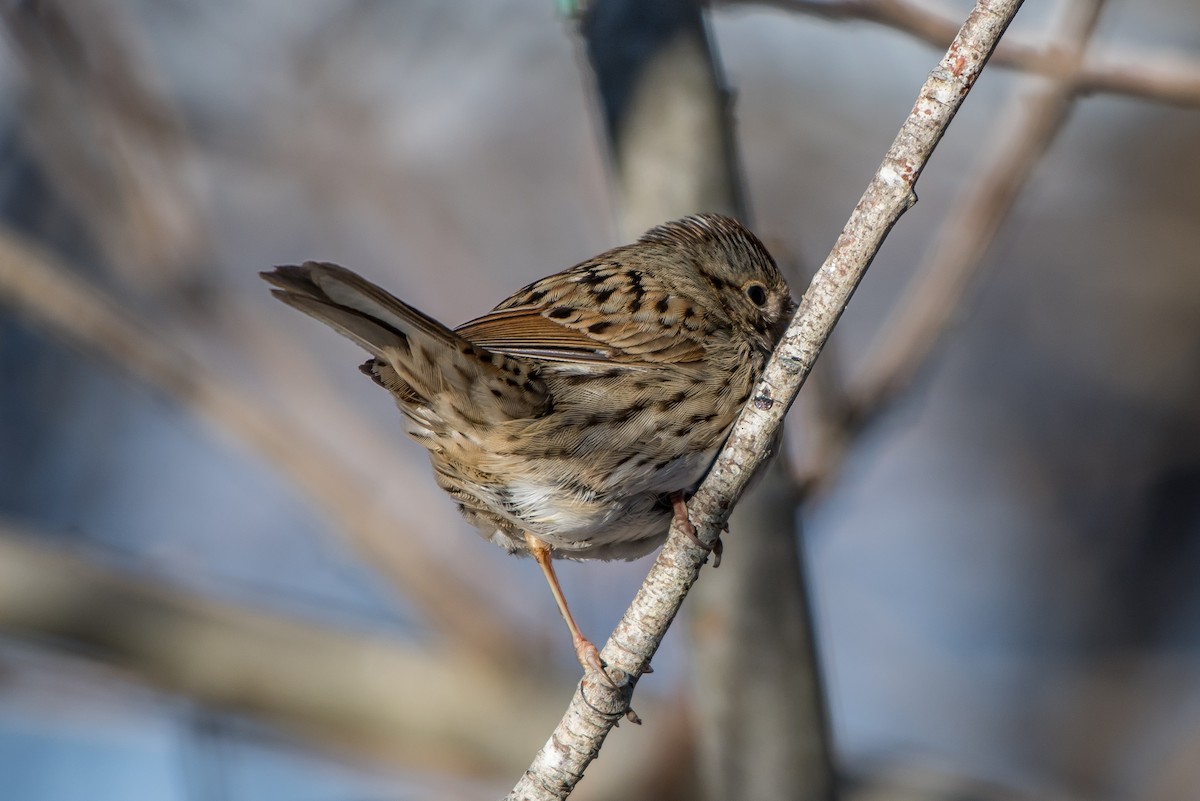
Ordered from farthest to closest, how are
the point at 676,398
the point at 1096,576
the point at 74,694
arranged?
the point at 1096,576 → the point at 74,694 → the point at 676,398

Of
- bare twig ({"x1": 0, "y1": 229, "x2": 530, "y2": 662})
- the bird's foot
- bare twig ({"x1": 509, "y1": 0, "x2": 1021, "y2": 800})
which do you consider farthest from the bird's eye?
bare twig ({"x1": 0, "y1": 229, "x2": 530, "y2": 662})

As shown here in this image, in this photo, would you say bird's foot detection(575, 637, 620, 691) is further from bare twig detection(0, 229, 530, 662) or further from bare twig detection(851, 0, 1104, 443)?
bare twig detection(0, 229, 530, 662)

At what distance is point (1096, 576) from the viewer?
22.4 ft

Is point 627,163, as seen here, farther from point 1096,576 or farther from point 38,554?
point 1096,576

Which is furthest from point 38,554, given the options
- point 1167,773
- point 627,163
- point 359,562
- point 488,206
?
point 1167,773

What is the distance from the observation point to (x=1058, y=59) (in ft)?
11.4

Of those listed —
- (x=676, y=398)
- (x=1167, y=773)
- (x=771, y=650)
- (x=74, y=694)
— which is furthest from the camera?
(x=1167, y=773)

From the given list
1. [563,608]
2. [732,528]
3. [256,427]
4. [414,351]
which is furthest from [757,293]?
[256,427]

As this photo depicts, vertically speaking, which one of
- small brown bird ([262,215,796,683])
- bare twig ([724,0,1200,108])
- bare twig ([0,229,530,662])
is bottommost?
small brown bird ([262,215,796,683])

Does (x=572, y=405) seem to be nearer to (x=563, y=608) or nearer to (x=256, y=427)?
(x=563, y=608)

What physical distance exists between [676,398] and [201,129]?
14.9 ft

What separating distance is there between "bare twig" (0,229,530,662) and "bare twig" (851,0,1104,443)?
6.08ft

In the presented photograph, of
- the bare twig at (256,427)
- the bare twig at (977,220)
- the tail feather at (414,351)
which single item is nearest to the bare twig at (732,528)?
the bare twig at (977,220)

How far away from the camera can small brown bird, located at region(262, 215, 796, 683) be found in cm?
264
